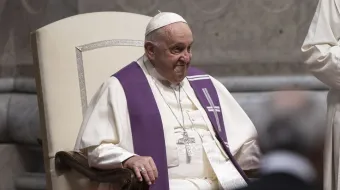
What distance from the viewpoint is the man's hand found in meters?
2.57

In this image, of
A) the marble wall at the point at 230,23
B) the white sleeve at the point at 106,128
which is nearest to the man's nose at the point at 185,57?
the white sleeve at the point at 106,128

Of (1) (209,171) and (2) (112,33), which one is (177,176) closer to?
(1) (209,171)

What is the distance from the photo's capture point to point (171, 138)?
2.96 meters

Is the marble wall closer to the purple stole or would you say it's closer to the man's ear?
the purple stole

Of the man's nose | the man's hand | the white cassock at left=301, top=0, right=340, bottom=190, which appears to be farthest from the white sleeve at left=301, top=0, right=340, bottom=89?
the man's hand

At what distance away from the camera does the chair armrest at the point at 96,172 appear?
8.44 ft

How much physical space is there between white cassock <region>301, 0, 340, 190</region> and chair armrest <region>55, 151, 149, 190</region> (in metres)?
1.13

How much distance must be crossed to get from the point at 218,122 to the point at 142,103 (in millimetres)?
432

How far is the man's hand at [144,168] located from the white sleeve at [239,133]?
2.36ft

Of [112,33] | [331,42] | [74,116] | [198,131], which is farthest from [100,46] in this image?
[331,42]

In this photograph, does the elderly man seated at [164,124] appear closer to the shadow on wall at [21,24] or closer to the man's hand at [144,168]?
the man's hand at [144,168]

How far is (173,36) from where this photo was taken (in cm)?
298

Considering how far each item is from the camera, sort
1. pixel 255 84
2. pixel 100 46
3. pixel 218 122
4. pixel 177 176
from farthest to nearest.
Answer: pixel 255 84 < pixel 100 46 < pixel 218 122 < pixel 177 176

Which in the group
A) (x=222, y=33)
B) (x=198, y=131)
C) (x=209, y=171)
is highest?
(x=222, y=33)
